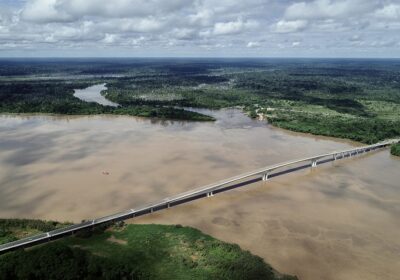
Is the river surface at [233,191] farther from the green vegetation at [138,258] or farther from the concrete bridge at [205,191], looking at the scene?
the green vegetation at [138,258]

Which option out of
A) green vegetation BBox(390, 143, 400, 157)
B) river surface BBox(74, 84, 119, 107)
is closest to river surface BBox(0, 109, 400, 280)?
green vegetation BBox(390, 143, 400, 157)

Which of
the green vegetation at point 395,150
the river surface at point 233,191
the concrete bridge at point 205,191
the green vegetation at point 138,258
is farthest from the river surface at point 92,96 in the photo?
the green vegetation at point 138,258

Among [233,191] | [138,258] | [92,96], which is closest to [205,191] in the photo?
[233,191]

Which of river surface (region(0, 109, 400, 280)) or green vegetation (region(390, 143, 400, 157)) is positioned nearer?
river surface (region(0, 109, 400, 280))

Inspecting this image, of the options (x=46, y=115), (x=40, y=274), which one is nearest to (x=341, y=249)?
(x=40, y=274)

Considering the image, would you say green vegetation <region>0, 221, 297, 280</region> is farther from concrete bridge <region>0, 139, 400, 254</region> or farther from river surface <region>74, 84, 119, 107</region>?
river surface <region>74, 84, 119, 107</region>

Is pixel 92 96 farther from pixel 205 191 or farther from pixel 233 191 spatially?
pixel 205 191
